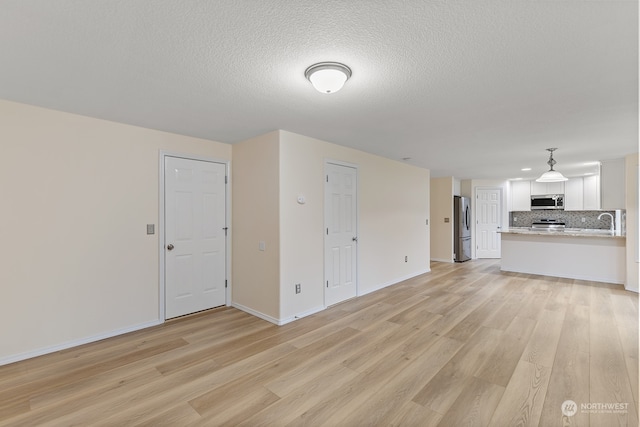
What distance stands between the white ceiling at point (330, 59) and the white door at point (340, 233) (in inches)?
42.5

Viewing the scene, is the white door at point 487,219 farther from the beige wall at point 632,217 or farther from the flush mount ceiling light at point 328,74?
the flush mount ceiling light at point 328,74

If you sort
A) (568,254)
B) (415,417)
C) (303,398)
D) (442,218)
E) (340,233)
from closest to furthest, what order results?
(415,417) → (303,398) → (340,233) → (568,254) → (442,218)

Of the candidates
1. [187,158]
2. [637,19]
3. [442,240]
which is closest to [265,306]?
[187,158]

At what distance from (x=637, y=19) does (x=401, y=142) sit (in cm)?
262

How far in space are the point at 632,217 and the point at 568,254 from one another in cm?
120

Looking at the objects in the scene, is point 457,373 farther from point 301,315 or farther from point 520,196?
point 520,196

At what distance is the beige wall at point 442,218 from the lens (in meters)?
7.53

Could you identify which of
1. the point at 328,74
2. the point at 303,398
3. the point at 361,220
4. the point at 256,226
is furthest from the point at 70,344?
the point at 361,220

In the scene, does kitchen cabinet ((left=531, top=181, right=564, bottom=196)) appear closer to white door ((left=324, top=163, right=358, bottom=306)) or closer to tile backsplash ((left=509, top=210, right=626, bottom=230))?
tile backsplash ((left=509, top=210, right=626, bottom=230))

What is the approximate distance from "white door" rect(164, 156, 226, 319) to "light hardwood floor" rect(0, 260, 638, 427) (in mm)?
329

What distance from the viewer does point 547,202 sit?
7.71 meters

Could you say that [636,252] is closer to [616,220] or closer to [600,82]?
[616,220]

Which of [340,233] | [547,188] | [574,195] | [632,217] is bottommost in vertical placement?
[340,233]

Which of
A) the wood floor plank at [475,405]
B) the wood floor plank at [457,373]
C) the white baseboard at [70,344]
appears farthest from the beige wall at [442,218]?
the white baseboard at [70,344]
